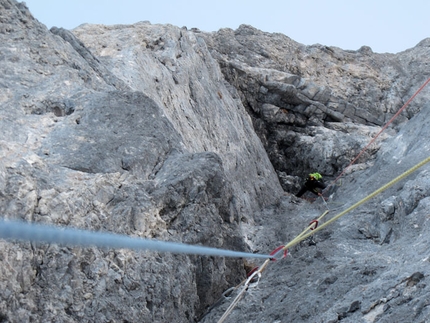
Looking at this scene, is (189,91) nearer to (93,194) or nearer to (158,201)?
(158,201)

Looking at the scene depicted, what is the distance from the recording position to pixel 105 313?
20.3 ft

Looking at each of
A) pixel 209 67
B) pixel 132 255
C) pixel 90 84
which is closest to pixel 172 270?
pixel 132 255

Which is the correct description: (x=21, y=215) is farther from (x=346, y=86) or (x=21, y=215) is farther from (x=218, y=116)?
(x=346, y=86)

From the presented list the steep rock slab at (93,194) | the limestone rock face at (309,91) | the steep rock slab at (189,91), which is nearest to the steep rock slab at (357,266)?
the steep rock slab at (93,194)

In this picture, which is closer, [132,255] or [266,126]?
[132,255]

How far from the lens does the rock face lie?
6.03 m

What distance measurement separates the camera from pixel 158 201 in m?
7.40

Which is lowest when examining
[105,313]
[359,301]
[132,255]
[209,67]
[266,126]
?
[359,301]

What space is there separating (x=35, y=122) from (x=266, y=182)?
308 inches

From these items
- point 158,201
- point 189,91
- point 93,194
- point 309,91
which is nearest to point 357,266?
point 158,201

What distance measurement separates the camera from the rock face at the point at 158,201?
6027 mm

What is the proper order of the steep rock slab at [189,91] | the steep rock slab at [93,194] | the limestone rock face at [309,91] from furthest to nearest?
the limestone rock face at [309,91], the steep rock slab at [189,91], the steep rock slab at [93,194]

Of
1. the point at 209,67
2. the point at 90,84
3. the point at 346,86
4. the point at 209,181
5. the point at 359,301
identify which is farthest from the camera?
the point at 346,86

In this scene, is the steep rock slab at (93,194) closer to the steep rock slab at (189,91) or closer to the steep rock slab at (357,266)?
the steep rock slab at (357,266)
